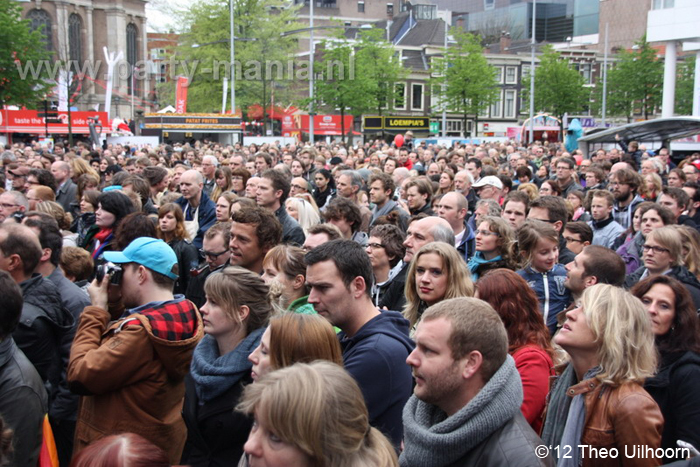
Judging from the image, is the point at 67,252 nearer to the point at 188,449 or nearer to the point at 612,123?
the point at 188,449

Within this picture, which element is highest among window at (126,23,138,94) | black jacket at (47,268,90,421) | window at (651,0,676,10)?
window at (126,23,138,94)

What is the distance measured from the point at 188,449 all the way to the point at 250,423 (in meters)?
0.57

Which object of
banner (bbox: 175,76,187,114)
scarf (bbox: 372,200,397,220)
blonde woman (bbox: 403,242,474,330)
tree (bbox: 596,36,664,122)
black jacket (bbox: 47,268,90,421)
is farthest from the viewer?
tree (bbox: 596,36,664,122)

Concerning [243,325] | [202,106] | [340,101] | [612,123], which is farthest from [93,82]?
[243,325]

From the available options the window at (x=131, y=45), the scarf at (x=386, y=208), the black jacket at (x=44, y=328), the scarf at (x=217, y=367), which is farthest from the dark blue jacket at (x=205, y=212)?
the window at (x=131, y=45)

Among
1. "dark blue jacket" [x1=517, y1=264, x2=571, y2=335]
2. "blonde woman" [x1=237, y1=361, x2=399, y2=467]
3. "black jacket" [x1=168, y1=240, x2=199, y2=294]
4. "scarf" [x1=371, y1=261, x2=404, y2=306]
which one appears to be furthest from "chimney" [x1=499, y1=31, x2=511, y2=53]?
"blonde woman" [x1=237, y1=361, x2=399, y2=467]

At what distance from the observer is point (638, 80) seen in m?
52.0

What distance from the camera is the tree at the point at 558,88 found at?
50031 mm

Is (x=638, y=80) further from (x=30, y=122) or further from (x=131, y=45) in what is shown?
(x=131, y=45)

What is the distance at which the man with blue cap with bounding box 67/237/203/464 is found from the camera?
11.3 feet

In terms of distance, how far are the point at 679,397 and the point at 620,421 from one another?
64 centimetres

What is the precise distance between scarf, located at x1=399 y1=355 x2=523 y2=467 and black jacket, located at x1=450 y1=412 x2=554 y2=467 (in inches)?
0.8

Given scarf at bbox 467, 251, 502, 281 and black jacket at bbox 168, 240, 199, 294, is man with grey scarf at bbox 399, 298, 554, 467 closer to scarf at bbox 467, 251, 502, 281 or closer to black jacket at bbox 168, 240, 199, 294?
scarf at bbox 467, 251, 502, 281

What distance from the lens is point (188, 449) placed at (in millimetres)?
3564
